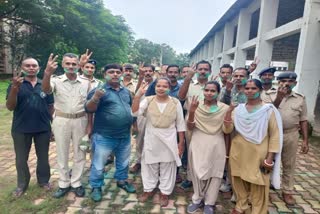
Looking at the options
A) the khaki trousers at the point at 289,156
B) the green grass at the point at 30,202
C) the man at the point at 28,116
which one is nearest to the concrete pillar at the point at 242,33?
the khaki trousers at the point at 289,156

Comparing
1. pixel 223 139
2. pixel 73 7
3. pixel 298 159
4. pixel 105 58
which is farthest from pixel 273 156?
pixel 105 58

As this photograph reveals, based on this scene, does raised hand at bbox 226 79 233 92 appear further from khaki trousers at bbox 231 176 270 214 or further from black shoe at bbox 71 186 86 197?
black shoe at bbox 71 186 86 197

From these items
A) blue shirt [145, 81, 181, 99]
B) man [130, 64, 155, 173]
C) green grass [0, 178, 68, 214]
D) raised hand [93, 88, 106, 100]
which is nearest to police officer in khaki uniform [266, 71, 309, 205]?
blue shirt [145, 81, 181, 99]

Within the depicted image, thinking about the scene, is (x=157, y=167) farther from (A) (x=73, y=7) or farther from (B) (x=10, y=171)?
(A) (x=73, y=7)

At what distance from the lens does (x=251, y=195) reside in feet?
10.8

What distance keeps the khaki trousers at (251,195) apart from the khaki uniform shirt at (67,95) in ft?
7.61

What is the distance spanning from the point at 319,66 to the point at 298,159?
2654 millimetres

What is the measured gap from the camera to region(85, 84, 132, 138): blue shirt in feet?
11.6

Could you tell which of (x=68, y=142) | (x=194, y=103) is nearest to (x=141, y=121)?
(x=68, y=142)

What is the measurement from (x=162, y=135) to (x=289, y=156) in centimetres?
185

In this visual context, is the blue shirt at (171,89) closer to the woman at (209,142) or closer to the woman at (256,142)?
the woman at (209,142)

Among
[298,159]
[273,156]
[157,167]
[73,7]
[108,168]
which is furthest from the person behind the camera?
[73,7]

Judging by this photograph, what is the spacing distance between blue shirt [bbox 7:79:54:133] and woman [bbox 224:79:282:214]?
8.22ft

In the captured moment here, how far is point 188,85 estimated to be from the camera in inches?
154
